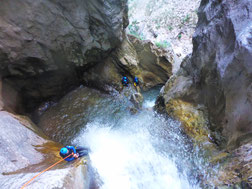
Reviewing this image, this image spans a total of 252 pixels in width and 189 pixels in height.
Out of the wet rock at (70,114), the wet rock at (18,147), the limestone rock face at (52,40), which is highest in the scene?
the limestone rock face at (52,40)

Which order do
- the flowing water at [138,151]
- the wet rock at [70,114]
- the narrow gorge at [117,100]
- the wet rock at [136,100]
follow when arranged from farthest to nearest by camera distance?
the wet rock at [136,100] < the wet rock at [70,114] < the flowing water at [138,151] < the narrow gorge at [117,100]

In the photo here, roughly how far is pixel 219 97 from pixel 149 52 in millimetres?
6351

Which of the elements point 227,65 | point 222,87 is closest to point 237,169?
point 222,87

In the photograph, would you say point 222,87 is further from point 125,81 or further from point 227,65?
point 125,81

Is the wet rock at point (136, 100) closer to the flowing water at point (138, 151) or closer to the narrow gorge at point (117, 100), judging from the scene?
the narrow gorge at point (117, 100)

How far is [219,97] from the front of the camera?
12.0ft

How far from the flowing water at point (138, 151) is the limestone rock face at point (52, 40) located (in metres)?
2.94

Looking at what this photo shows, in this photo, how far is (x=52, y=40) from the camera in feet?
19.7

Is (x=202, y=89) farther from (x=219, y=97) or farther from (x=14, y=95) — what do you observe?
(x=14, y=95)

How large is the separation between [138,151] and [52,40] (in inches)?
220

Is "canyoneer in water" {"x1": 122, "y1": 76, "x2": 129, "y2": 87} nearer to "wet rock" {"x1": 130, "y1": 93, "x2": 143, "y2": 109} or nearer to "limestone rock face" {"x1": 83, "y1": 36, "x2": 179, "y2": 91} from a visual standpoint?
"limestone rock face" {"x1": 83, "y1": 36, "x2": 179, "y2": 91}

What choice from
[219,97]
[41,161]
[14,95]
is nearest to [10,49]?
[14,95]

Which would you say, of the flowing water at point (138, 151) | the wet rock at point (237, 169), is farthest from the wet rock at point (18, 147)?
the wet rock at point (237, 169)

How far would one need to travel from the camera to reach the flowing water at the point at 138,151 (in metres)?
3.56
